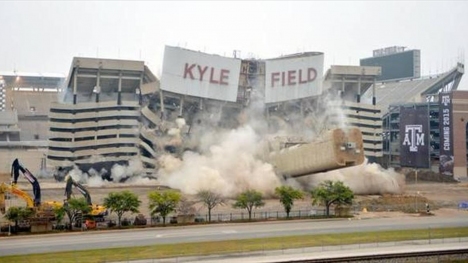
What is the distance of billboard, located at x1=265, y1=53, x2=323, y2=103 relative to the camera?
427 feet

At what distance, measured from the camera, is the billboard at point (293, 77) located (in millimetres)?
130000

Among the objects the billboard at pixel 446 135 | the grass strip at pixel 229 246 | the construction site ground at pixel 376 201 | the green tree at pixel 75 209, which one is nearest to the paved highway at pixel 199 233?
the grass strip at pixel 229 246

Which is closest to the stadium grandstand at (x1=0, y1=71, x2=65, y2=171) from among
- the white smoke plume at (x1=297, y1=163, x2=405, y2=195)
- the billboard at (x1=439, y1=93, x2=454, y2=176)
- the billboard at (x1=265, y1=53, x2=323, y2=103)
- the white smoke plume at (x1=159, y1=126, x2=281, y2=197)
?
the white smoke plume at (x1=159, y1=126, x2=281, y2=197)

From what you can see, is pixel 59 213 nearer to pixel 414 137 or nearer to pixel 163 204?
pixel 163 204

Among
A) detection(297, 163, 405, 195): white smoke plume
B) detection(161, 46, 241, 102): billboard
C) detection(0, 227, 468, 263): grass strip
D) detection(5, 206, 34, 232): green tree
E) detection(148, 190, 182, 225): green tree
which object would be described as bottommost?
detection(0, 227, 468, 263): grass strip

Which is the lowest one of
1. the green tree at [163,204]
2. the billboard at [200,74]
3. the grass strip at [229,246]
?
the grass strip at [229,246]

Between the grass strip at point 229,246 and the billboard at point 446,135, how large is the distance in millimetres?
81488

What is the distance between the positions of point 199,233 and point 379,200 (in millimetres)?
40451

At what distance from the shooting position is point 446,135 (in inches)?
5379

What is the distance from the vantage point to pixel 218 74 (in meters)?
128

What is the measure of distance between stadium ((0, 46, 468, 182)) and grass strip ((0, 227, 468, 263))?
67.9 meters

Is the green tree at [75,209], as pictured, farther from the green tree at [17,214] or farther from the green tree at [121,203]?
the green tree at [17,214]

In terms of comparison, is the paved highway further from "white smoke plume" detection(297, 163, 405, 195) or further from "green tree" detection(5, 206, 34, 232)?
"white smoke plume" detection(297, 163, 405, 195)

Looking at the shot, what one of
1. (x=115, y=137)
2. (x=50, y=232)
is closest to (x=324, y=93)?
(x=115, y=137)
